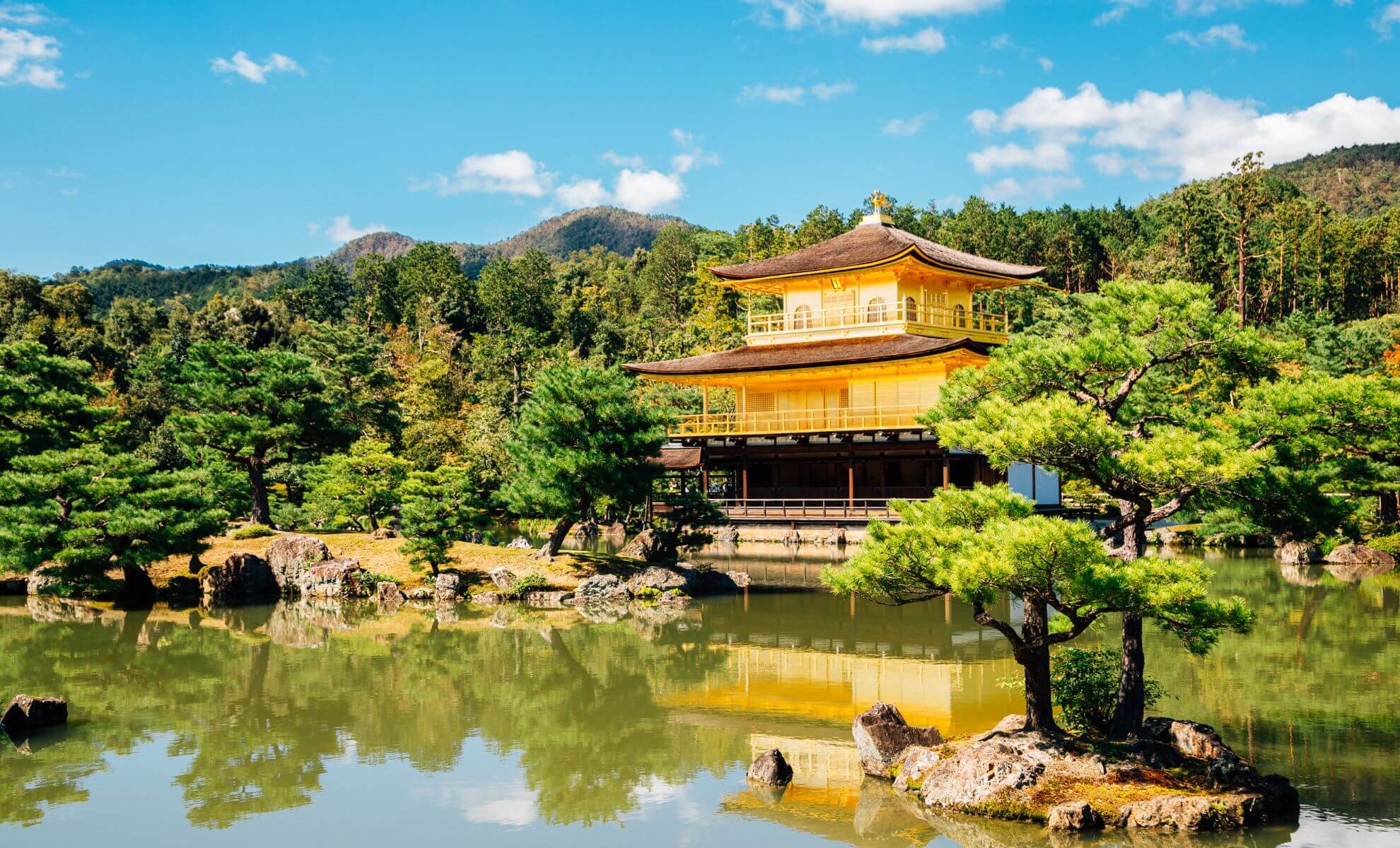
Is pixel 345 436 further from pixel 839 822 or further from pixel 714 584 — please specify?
pixel 839 822

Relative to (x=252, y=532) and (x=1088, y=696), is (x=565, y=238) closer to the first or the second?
(x=252, y=532)

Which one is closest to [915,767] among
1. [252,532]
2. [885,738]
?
[885,738]

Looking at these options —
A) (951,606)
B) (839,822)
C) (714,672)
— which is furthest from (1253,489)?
(951,606)

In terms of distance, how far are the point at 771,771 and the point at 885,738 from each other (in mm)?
1054

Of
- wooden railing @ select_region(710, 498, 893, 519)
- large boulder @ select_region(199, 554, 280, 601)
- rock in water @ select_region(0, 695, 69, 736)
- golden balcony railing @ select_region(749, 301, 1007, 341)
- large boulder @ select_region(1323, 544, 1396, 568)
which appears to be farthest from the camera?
golden balcony railing @ select_region(749, 301, 1007, 341)

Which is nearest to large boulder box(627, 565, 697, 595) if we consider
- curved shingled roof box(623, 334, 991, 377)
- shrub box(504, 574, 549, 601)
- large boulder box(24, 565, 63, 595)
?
shrub box(504, 574, 549, 601)

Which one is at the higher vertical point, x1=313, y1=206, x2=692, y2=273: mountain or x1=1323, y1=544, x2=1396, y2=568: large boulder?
x1=313, y1=206, x2=692, y2=273: mountain

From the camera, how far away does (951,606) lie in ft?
69.1

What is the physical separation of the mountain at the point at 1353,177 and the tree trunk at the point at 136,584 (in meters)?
90.1

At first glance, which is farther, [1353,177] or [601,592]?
[1353,177]

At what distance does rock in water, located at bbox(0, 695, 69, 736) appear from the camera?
12086mm

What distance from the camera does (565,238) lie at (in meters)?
160

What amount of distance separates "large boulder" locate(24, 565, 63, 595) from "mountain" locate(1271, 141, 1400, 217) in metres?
91.4

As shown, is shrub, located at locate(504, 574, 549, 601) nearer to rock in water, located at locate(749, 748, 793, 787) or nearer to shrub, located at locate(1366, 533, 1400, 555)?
rock in water, located at locate(749, 748, 793, 787)
